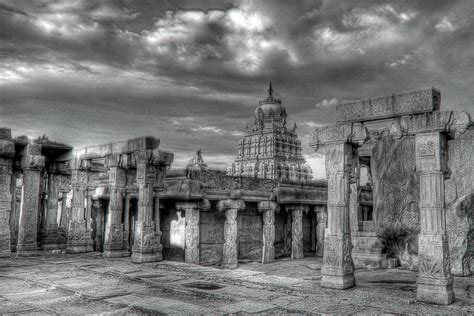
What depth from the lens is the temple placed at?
7180 millimetres

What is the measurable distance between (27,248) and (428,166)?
39.2 ft

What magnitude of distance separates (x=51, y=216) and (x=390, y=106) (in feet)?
41.0

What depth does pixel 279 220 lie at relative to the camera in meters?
18.9

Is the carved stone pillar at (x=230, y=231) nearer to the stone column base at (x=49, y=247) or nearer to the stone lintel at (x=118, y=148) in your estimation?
the stone lintel at (x=118, y=148)

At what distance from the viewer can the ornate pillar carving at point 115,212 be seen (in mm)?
12398

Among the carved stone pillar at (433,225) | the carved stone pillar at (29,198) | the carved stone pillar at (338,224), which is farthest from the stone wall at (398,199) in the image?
the carved stone pillar at (29,198)

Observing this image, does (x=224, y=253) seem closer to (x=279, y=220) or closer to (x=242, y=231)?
(x=242, y=231)

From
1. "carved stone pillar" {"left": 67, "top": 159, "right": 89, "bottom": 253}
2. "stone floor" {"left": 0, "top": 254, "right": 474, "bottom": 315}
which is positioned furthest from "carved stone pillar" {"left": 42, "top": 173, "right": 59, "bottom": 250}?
"stone floor" {"left": 0, "top": 254, "right": 474, "bottom": 315}

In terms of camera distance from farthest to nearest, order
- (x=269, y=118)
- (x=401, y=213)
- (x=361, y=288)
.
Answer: (x=269, y=118) < (x=401, y=213) < (x=361, y=288)

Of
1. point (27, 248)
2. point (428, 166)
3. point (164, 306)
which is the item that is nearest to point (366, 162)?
point (428, 166)

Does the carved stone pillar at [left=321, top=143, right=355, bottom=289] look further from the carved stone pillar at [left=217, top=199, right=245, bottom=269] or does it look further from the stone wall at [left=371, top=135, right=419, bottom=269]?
the carved stone pillar at [left=217, top=199, right=245, bottom=269]

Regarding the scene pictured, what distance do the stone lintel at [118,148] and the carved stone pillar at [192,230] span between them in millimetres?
3193

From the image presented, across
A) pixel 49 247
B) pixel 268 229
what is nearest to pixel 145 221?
pixel 49 247

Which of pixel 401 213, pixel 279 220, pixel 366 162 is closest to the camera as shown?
pixel 401 213
